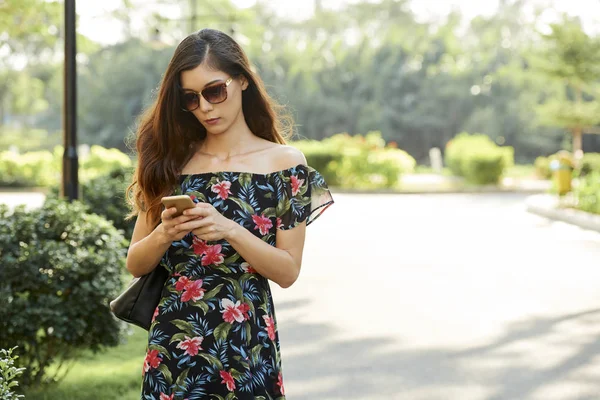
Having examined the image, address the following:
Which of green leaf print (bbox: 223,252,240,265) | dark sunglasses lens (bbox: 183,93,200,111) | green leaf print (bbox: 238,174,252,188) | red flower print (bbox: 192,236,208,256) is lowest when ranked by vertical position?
green leaf print (bbox: 223,252,240,265)

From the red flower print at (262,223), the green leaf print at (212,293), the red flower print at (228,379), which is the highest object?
the red flower print at (262,223)

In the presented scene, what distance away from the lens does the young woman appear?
8.51 ft

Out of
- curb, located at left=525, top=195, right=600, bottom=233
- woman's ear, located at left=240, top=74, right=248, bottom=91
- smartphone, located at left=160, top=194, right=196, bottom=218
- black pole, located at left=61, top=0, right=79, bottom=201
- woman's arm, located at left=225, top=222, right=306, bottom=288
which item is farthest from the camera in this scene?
curb, located at left=525, top=195, right=600, bottom=233

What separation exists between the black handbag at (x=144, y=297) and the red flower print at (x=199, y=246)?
17 centimetres

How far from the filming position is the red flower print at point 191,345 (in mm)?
2594

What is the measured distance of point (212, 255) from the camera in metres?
2.63

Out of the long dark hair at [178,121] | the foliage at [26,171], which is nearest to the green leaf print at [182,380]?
the long dark hair at [178,121]

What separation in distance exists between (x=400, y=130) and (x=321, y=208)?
5301 centimetres

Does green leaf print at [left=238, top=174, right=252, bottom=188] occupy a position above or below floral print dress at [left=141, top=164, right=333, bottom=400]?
above

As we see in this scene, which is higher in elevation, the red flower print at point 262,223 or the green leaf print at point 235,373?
the red flower print at point 262,223

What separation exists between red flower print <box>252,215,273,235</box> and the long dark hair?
9.9 inches

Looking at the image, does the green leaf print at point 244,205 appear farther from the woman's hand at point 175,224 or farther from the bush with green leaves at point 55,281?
A: the bush with green leaves at point 55,281

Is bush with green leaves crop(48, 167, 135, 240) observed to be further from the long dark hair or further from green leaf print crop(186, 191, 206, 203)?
green leaf print crop(186, 191, 206, 203)

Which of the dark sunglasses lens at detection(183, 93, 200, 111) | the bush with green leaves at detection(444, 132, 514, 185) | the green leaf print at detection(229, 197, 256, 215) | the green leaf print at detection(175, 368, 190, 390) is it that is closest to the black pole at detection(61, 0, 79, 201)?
the dark sunglasses lens at detection(183, 93, 200, 111)
